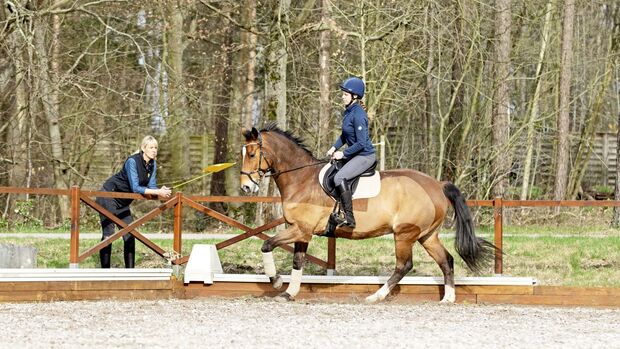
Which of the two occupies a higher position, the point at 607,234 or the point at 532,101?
the point at 532,101

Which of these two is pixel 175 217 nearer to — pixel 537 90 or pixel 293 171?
pixel 293 171

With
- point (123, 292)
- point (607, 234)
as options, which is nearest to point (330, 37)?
point (607, 234)

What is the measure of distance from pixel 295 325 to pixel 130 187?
4504 millimetres

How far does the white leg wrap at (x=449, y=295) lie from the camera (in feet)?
39.5

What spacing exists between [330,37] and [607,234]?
652cm

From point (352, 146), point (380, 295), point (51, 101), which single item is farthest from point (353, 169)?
point (51, 101)

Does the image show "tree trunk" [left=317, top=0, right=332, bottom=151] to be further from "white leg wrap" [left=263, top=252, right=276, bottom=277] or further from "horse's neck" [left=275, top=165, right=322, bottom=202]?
"white leg wrap" [left=263, top=252, right=276, bottom=277]

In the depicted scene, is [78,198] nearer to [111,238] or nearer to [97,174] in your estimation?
[111,238]

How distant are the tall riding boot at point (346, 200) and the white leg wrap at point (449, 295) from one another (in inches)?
60.2

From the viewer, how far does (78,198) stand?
1234 centimetres

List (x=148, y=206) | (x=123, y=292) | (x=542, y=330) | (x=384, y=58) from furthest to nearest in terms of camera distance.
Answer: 1. (x=148, y=206)
2. (x=384, y=58)
3. (x=123, y=292)
4. (x=542, y=330)

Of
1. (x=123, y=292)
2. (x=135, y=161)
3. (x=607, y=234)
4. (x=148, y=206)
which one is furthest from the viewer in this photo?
(x=148, y=206)

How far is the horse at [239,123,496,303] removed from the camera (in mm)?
11594

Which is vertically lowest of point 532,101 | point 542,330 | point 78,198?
point 542,330
